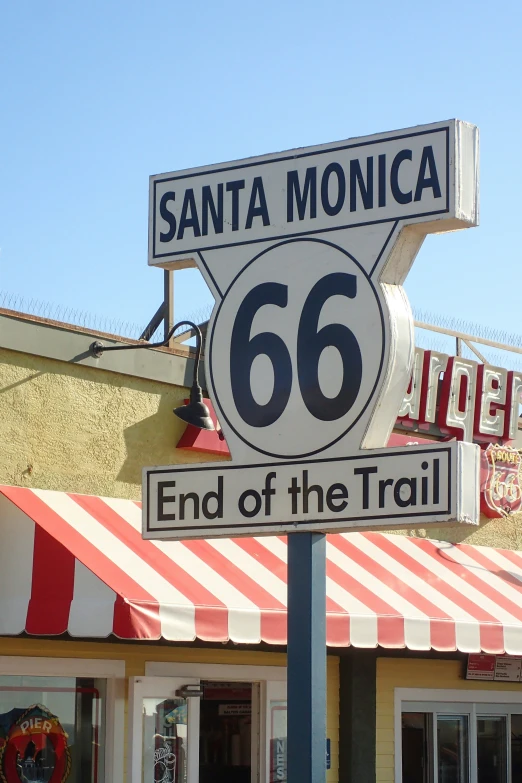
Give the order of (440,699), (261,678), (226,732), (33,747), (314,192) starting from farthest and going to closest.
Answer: (440,699) < (226,732) < (261,678) < (33,747) < (314,192)

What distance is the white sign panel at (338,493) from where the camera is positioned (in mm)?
4406

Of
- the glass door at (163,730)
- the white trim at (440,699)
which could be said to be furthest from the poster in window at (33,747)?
the white trim at (440,699)

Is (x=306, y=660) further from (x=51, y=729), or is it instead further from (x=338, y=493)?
(x=51, y=729)

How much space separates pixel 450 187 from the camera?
4.68 meters

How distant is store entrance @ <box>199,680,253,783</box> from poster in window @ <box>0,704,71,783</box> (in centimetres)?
176

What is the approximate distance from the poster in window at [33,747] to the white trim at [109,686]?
29cm

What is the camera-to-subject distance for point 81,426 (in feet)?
29.8

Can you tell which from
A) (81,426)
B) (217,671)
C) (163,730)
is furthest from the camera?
(217,671)

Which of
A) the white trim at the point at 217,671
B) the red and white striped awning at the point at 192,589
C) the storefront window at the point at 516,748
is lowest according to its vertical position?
the storefront window at the point at 516,748

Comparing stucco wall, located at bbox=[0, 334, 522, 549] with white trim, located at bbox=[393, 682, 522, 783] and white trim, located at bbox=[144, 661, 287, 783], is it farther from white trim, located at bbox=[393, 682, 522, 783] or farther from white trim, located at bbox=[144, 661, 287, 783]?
white trim, located at bbox=[393, 682, 522, 783]

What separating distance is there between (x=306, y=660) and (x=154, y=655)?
518 centimetres

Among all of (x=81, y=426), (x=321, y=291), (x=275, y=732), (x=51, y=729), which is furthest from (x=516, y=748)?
(x=321, y=291)

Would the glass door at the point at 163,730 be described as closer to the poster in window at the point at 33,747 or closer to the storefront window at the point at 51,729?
the storefront window at the point at 51,729

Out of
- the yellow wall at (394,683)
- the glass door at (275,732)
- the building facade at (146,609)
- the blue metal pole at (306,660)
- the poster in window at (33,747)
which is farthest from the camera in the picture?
the yellow wall at (394,683)
